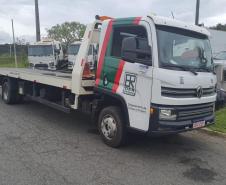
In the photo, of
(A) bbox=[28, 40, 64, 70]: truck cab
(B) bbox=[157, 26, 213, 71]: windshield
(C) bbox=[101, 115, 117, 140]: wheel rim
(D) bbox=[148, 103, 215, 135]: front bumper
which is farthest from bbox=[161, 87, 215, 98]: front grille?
(A) bbox=[28, 40, 64, 70]: truck cab

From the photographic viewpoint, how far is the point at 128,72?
574 cm

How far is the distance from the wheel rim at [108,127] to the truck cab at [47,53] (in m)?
17.9

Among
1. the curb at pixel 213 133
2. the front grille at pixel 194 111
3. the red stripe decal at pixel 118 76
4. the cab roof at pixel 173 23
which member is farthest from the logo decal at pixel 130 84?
the curb at pixel 213 133

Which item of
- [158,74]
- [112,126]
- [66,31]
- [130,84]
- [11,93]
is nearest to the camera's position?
[158,74]

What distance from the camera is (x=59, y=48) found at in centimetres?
2461

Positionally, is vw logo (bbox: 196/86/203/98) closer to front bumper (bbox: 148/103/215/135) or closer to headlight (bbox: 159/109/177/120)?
front bumper (bbox: 148/103/215/135)

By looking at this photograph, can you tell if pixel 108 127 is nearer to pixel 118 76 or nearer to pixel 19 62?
pixel 118 76

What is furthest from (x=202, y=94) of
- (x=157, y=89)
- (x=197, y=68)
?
(x=157, y=89)

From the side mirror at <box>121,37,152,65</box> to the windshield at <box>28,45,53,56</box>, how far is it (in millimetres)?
19418

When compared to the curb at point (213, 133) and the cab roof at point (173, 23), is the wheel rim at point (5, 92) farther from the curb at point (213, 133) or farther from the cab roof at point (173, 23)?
the cab roof at point (173, 23)

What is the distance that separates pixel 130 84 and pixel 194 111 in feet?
3.92

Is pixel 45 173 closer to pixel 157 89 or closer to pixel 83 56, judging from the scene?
pixel 157 89

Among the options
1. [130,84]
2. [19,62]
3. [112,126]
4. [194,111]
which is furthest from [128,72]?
[19,62]

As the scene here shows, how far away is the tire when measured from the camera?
19.5 ft
